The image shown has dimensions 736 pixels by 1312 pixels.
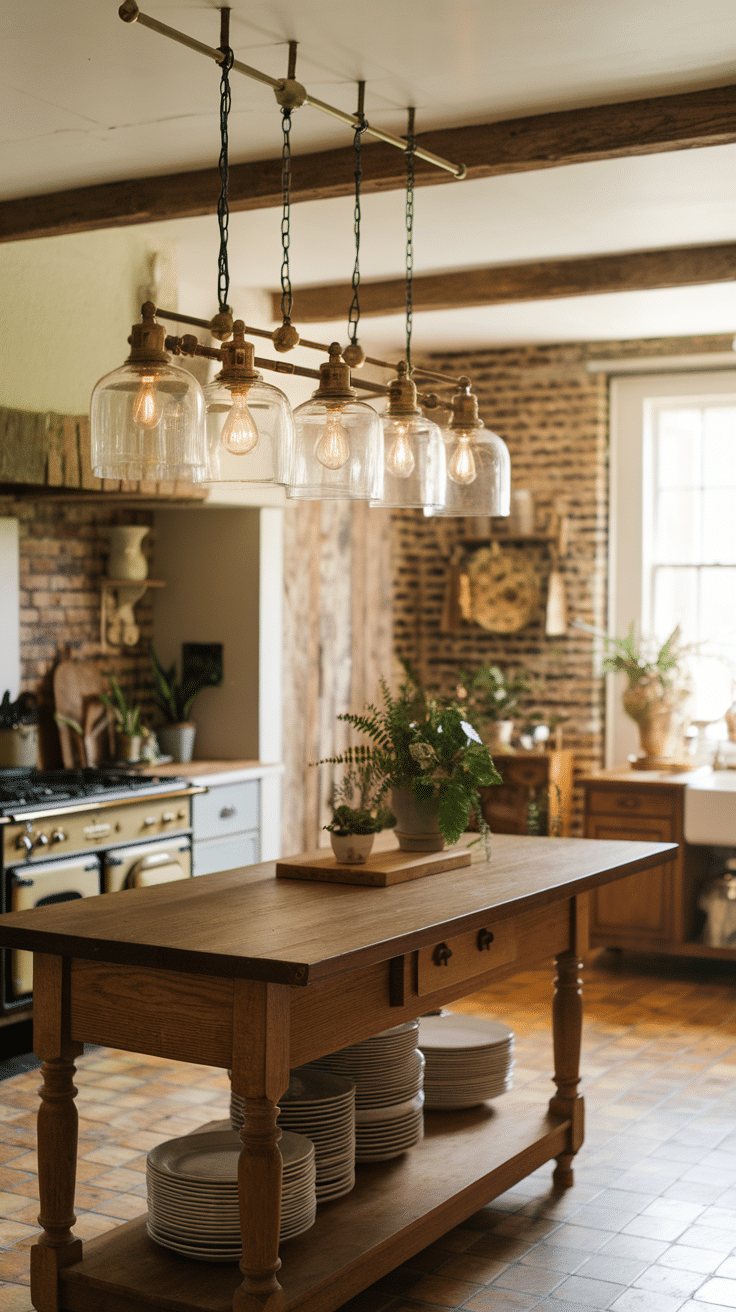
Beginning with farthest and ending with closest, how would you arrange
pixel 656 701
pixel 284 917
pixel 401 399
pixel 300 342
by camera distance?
1. pixel 656 701
2. pixel 401 399
3. pixel 300 342
4. pixel 284 917

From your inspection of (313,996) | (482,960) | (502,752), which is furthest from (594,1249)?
(502,752)

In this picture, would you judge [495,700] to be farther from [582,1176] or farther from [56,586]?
[582,1176]

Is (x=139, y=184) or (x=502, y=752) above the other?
(x=139, y=184)

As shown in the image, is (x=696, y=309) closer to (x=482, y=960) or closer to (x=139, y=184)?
(x=139, y=184)

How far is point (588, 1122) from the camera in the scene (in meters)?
4.82

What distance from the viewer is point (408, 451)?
12.2 ft

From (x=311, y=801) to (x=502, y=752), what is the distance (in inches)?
43.0

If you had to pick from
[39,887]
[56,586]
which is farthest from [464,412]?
[56,586]

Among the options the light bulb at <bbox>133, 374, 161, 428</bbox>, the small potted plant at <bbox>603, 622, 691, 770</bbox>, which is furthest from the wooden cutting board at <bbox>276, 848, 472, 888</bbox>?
the small potted plant at <bbox>603, 622, 691, 770</bbox>

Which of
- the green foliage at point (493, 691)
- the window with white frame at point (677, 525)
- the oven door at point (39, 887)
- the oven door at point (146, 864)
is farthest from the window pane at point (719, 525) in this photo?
the oven door at point (39, 887)

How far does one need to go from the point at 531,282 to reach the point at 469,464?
101 inches

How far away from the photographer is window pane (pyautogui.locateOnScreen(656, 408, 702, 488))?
771cm

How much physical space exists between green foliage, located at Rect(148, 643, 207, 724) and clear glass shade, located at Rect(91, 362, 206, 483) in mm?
4197

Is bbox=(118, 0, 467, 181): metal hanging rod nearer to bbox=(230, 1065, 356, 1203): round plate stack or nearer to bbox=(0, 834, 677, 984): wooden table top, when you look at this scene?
bbox=(0, 834, 677, 984): wooden table top
